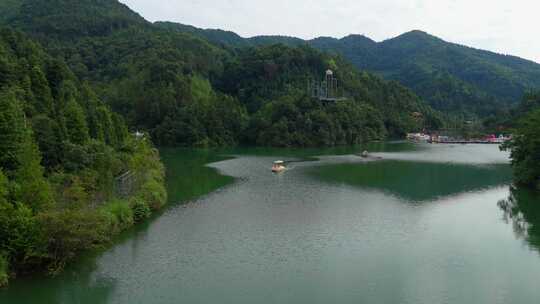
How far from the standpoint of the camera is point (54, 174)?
88.8 feet

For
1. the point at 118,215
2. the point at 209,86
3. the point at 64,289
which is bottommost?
the point at 64,289

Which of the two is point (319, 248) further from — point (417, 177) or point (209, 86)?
point (209, 86)

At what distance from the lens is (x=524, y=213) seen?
3759 centimetres

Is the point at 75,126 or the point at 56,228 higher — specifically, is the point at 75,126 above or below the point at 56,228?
above

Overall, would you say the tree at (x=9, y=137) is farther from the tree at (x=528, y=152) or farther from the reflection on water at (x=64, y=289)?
the tree at (x=528, y=152)

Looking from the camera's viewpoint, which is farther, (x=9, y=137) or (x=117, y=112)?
(x=117, y=112)

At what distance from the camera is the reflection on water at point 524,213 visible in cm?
3152

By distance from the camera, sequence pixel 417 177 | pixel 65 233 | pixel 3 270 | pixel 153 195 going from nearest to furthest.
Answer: pixel 3 270 → pixel 65 233 → pixel 153 195 → pixel 417 177

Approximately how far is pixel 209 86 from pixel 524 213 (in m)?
93.0

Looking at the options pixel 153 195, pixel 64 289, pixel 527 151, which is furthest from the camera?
pixel 527 151

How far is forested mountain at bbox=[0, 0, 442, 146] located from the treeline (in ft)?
171

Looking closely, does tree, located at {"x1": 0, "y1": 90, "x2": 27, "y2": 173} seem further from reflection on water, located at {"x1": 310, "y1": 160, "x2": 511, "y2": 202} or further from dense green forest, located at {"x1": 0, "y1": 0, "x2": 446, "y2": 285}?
reflection on water, located at {"x1": 310, "y1": 160, "x2": 511, "y2": 202}

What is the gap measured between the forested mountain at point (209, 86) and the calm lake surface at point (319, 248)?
4708cm

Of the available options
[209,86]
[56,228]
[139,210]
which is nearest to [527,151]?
[139,210]
